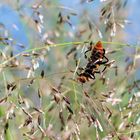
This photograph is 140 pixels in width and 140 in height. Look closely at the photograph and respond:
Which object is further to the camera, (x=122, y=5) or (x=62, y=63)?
(x=62, y=63)

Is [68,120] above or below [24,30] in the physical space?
below

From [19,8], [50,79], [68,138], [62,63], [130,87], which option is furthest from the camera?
[62,63]

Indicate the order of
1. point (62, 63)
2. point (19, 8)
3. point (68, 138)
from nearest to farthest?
point (68, 138), point (19, 8), point (62, 63)

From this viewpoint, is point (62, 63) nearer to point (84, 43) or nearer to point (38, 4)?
point (38, 4)

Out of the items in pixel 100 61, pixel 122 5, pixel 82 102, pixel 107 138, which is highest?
pixel 122 5

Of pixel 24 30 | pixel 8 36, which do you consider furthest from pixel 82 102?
pixel 24 30

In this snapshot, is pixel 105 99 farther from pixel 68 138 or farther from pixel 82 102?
pixel 68 138

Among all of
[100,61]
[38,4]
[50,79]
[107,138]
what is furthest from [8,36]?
[107,138]
